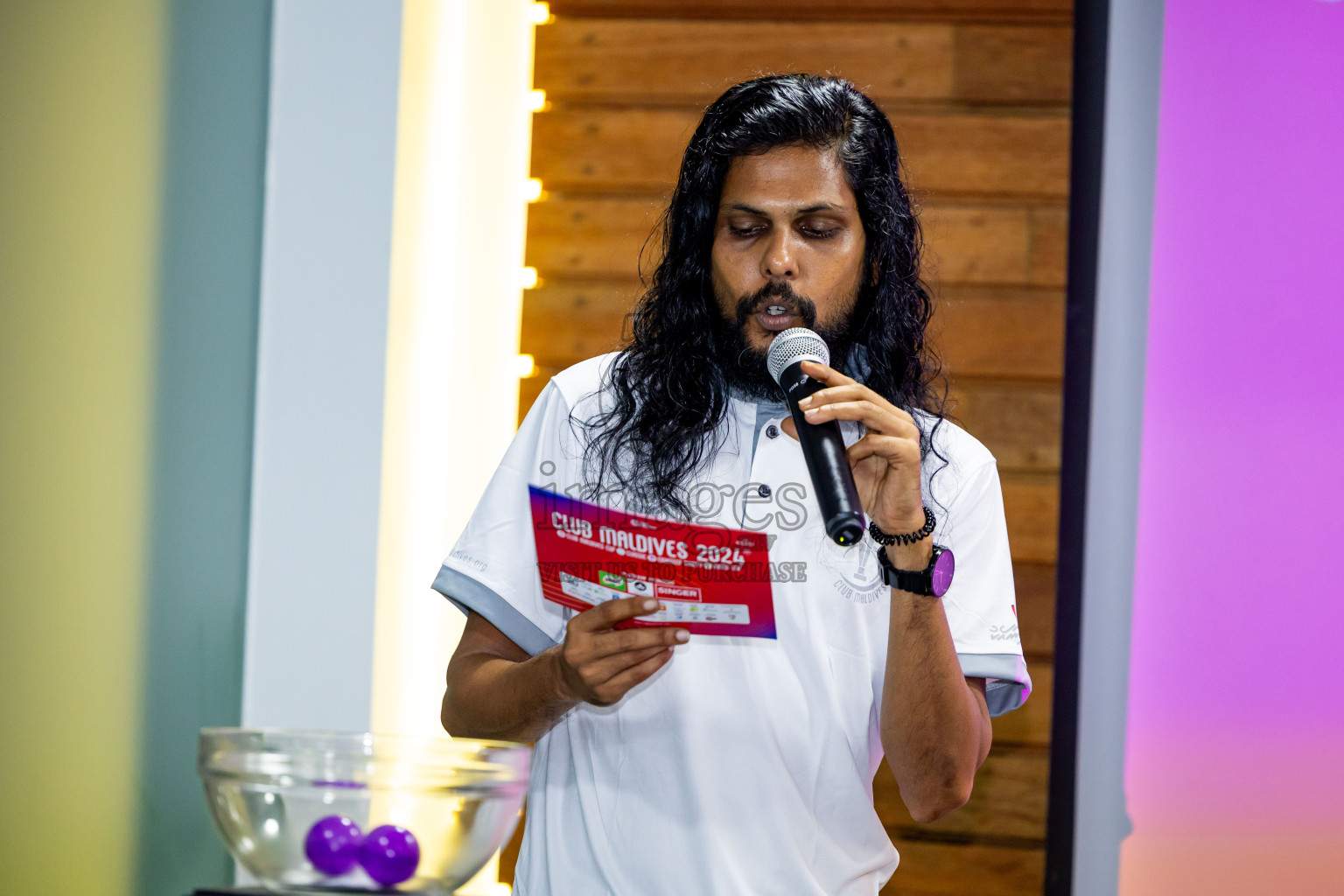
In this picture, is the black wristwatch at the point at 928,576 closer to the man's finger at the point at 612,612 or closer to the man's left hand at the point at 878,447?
the man's left hand at the point at 878,447

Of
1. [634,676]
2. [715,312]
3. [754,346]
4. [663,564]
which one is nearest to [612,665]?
[634,676]

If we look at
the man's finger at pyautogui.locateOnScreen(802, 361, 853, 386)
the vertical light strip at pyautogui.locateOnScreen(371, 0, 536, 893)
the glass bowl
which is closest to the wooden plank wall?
the vertical light strip at pyautogui.locateOnScreen(371, 0, 536, 893)

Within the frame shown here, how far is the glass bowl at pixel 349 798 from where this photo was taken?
85cm

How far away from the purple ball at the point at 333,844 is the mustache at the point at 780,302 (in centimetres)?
81

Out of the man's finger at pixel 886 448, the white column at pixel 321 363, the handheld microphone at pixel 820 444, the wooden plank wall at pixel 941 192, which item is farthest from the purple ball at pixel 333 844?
the wooden plank wall at pixel 941 192

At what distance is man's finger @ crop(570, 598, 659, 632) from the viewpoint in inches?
40.5

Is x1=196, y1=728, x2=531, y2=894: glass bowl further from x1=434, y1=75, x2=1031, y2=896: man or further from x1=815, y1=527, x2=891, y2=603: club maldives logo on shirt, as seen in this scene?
x1=815, y1=527, x2=891, y2=603: club maldives logo on shirt

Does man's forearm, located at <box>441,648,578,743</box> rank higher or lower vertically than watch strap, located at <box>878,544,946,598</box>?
lower

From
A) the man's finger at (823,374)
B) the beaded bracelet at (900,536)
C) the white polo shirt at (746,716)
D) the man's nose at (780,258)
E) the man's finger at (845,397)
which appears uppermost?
the man's nose at (780,258)

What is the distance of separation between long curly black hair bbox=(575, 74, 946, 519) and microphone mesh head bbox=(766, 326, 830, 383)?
0.22m

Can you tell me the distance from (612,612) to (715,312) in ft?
2.15

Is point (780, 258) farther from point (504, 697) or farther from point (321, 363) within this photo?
point (321, 363)

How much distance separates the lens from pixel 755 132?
1529mm

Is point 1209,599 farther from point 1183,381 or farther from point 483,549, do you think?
point 483,549
